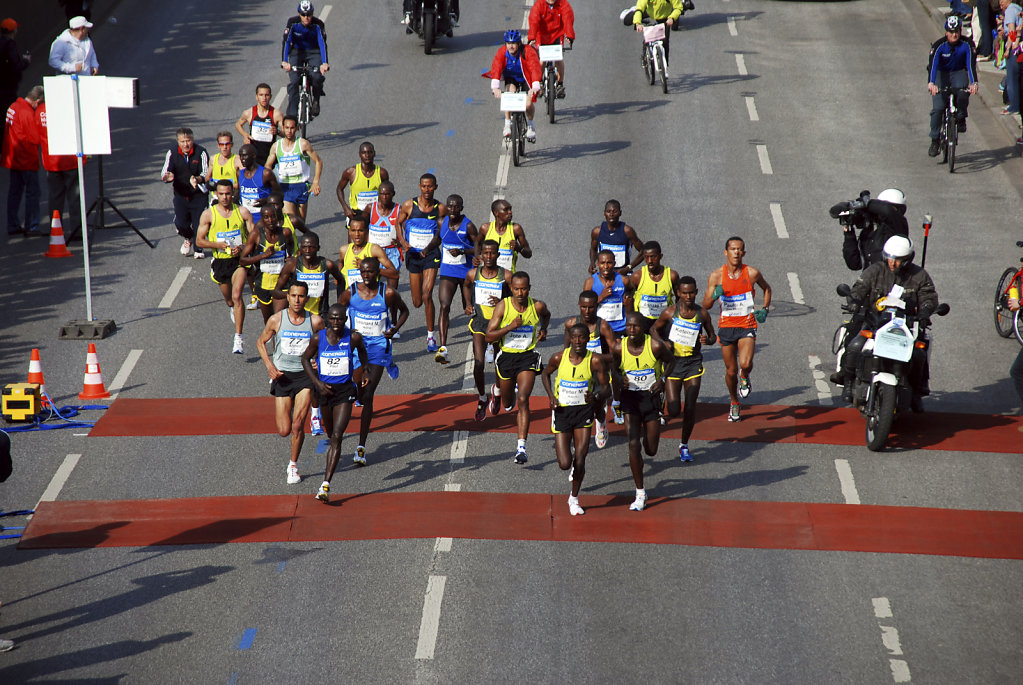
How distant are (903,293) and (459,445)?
516 cm

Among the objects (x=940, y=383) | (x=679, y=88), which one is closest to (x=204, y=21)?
(x=679, y=88)

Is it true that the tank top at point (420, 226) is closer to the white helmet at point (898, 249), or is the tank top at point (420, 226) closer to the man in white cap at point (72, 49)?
the white helmet at point (898, 249)

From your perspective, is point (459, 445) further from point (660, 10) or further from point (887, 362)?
point (660, 10)

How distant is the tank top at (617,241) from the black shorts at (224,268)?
15.4 ft

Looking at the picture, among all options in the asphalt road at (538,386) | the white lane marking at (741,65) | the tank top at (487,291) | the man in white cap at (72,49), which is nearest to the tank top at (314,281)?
the asphalt road at (538,386)

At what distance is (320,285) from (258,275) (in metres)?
1.42

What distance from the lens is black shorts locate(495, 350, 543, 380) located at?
46.5 ft

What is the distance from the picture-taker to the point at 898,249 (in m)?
14.6

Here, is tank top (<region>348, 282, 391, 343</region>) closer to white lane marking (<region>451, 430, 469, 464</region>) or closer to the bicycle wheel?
white lane marking (<region>451, 430, 469, 464</region>)

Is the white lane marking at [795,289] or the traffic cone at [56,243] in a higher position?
the traffic cone at [56,243]

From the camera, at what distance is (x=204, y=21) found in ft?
104

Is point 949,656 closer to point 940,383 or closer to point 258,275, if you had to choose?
point 940,383

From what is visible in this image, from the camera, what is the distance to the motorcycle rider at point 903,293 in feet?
47.7

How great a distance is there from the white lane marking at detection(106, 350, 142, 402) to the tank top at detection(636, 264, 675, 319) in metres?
6.35
